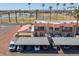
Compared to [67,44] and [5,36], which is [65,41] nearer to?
[67,44]

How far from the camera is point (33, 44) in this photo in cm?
197

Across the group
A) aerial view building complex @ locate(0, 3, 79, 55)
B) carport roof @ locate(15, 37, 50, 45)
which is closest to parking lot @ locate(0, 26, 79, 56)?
aerial view building complex @ locate(0, 3, 79, 55)

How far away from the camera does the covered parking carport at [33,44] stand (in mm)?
1929

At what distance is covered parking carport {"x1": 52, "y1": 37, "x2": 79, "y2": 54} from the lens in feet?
6.21

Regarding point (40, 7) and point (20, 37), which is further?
point (20, 37)

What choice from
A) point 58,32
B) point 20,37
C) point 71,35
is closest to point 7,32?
point 20,37

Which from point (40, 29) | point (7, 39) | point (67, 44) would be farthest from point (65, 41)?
point (7, 39)

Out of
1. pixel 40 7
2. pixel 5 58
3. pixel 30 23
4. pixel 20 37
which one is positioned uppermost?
pixel 40 7

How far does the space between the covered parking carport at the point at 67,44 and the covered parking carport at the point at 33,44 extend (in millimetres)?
116

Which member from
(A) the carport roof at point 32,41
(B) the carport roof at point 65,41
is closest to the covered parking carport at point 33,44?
(A) the carport roof at point 32,41

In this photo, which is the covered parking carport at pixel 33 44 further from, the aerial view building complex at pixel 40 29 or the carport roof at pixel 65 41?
the carport roof at pixel 65 41

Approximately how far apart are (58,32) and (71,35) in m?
0.16

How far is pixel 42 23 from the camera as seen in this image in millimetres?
1923

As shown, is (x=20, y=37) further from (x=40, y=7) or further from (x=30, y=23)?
(x=40, y=7)
